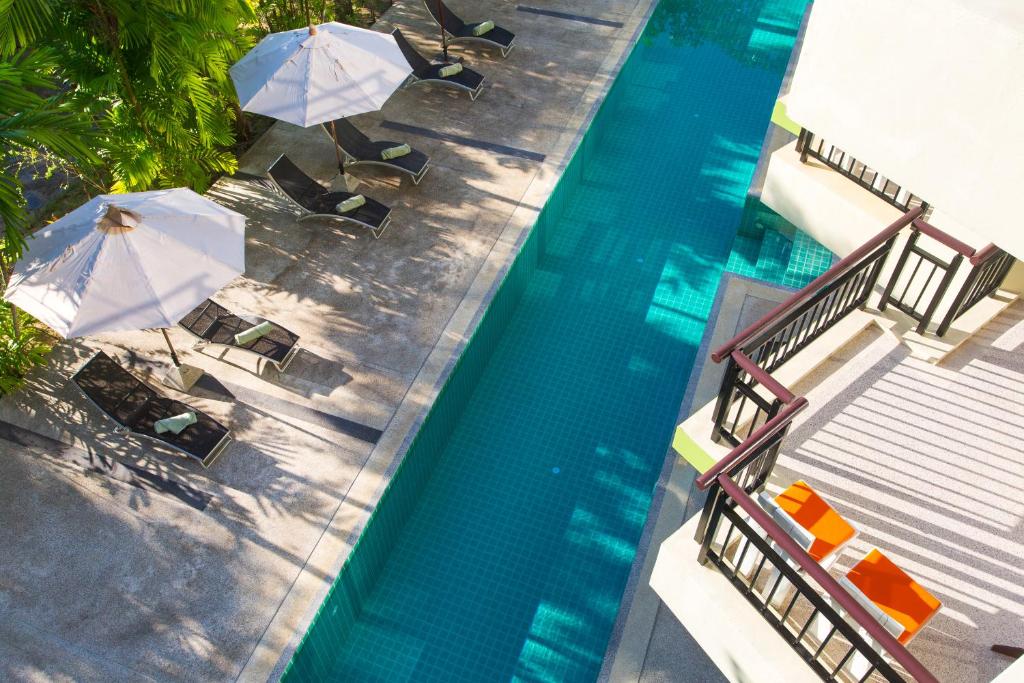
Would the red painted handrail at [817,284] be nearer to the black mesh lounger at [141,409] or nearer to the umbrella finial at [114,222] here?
the black mesh lounger at [141,409]

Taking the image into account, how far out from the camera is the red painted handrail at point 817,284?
18.3 ft

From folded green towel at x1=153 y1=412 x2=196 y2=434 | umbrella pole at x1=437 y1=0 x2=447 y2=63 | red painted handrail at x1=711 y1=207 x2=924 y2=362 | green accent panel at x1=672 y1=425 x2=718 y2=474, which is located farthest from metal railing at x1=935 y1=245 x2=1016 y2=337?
umbrella pole at x1=437 y1=0 x2=447 y2=63

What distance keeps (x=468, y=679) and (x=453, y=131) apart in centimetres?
764

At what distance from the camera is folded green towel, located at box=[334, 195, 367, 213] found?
10117 mm

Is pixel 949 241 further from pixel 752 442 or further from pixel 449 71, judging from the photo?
pixel 449 71

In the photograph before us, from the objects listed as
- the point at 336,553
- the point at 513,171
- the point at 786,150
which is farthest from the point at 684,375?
the point at 336,553

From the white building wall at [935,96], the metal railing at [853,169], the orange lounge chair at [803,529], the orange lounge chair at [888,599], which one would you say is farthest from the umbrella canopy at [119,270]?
the metal railing at [853,169]

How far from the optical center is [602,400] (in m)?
9.38

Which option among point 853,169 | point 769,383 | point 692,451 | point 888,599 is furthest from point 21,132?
point 853,169

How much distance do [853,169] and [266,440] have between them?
22.7 feet

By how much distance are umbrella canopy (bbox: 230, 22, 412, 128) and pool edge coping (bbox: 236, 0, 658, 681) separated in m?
2.37

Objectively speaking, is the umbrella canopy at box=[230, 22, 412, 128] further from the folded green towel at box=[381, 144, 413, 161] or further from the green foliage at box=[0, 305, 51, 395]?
the green foliage at box=[0, 305, 51, 395]

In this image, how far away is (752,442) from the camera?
5.13 m

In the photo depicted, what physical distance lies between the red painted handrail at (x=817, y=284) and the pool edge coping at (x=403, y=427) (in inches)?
145
